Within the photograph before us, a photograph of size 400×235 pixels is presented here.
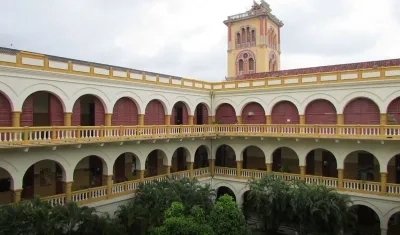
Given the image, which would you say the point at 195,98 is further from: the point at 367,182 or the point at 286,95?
the point at 367,182

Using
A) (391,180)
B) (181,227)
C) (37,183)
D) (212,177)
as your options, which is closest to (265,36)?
(212,177)

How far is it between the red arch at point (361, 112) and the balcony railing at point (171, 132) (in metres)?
0.93

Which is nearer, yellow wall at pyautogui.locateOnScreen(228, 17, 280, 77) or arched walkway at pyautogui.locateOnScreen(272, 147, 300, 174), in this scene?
arched walkway at pyautogui.locateOnScreen(272, 147, 300, 174)

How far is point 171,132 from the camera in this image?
1944 cm

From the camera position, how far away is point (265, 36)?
35.3 metres

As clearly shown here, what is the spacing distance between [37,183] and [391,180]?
1866 centimetres

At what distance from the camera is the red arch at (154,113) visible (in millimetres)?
19844

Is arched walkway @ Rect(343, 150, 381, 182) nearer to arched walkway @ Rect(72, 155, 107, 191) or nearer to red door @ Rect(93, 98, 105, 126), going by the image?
arched walkway @ Rect(72, 155, 107, 191)

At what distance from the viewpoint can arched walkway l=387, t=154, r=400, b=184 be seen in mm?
18312

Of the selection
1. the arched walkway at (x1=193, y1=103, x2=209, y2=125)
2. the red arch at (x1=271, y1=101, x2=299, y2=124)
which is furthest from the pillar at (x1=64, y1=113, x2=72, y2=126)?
the red arch at (x1=271, y1=101, x2=299, y2=124)

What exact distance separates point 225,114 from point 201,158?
380cm

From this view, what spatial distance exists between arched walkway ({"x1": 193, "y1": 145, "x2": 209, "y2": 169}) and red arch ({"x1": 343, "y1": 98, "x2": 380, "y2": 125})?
32.9 ft

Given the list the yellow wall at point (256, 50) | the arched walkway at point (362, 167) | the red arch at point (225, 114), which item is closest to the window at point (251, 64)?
the yellow wall at point (256, 50)

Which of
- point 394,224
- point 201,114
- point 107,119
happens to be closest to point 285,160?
point 201,114
